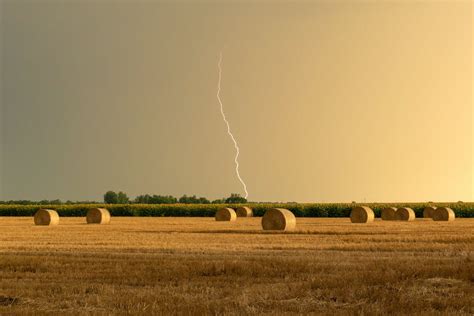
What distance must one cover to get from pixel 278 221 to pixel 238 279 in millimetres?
20215

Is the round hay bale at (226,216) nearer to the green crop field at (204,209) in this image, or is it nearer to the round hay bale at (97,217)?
the round hay bale at (97,217)

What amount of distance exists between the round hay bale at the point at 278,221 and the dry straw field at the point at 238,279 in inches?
413

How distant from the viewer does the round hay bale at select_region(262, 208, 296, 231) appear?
35656 millimetres

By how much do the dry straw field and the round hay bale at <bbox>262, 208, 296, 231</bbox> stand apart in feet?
34.4

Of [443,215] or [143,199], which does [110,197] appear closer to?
[143,199]

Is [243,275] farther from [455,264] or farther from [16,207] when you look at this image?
[16,207]

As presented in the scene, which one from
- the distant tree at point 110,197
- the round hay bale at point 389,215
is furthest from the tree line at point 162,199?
the round hay bale at point 389,215

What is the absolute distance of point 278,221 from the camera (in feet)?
118

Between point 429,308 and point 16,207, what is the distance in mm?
75130

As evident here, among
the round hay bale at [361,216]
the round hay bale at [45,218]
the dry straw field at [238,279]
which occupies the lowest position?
the dry straw field at [238,279]

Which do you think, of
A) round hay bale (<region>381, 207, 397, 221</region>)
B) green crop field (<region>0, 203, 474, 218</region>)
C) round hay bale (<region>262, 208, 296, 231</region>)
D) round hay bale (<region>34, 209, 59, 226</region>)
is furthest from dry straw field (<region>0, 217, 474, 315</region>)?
green crop field (<region>0, 203, 474, 218</region>)

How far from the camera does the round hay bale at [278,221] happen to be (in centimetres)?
3566

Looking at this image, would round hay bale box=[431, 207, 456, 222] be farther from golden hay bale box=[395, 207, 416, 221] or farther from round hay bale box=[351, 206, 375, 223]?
round hay bale box=[351, 206, 375, 223]

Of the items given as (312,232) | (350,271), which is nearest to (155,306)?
(350,271)
